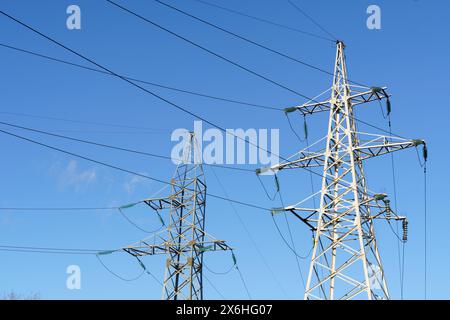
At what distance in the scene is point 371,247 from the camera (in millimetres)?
25125

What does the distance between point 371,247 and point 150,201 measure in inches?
955

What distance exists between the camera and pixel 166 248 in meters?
43.6

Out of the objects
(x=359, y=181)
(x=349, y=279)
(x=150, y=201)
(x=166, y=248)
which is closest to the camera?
(x=349, y=279)
